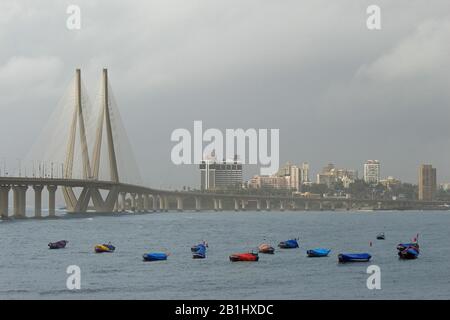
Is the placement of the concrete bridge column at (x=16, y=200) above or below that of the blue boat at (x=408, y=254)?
above

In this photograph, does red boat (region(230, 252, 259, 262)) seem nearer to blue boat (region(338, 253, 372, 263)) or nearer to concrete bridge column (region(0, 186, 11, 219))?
blue boat (region(338, 253, 372, 263))

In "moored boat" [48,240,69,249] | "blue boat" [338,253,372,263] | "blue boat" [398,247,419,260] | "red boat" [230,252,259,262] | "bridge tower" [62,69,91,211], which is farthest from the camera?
"bridge tower" [62,69,91,211]

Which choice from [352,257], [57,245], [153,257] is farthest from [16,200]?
[352,257]

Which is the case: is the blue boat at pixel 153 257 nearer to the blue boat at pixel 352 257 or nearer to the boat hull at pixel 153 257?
the boat hull at pixel 153 257

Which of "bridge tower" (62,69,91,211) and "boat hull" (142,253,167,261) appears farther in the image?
"bridge tower" (62,69,91,211)

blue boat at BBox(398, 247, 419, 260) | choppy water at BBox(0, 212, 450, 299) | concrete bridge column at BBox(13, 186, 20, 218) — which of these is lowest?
choppy water at BBox(0, 212, 450, 299)

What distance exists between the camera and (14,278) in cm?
6544

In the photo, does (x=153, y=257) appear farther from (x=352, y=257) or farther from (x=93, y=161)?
(x=93, y=161)

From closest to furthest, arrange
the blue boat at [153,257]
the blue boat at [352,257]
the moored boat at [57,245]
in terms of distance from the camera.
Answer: the blue boat at [352,257] < the blue boat at [153,257] < the moored boat at [57,245]

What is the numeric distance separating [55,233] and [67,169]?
26644 mm

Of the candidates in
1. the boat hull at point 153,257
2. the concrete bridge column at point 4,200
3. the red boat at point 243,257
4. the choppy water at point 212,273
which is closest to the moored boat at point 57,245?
the choppy water at point 212,273

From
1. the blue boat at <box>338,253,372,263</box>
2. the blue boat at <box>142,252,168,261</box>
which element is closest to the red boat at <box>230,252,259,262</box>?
the blue boat at <box>142,252,168,261</box>
